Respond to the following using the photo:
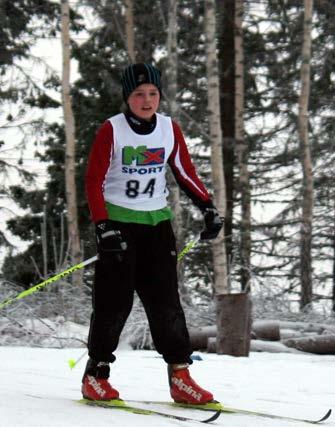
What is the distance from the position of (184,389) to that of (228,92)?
1494 centimetres

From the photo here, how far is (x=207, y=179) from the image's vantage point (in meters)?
18.3

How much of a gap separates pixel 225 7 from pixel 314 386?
13667 mm

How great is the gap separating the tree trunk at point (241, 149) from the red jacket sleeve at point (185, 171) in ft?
37.6

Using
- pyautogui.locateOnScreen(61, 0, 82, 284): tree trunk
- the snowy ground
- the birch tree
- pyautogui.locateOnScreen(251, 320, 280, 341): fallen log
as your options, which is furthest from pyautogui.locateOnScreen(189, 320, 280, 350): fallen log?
pyautogui.locateOnScreen(61, 0, 82, 284): tree trunk

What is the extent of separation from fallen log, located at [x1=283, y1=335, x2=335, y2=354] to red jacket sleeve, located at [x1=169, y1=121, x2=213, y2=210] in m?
4.39

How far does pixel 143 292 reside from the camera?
4.44m

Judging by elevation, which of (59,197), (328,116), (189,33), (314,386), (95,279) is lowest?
(314,386)

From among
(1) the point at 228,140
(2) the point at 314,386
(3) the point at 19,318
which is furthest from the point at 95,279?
(1) the point at 228,140

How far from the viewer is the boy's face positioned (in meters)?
4.38

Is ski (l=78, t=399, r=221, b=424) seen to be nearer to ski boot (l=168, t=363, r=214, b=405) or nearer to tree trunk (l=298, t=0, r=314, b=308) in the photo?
ski boot (l=168, t=363, r=214, b=405)

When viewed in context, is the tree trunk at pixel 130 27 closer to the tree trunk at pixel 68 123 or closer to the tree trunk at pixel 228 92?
the tree trunk at pixel 228 92

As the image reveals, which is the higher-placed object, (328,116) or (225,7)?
(225,7)

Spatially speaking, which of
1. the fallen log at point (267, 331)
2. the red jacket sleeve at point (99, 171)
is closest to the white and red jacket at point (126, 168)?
the red jacket sleeve at point (99, 171)

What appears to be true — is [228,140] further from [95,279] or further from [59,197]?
[95,279]
